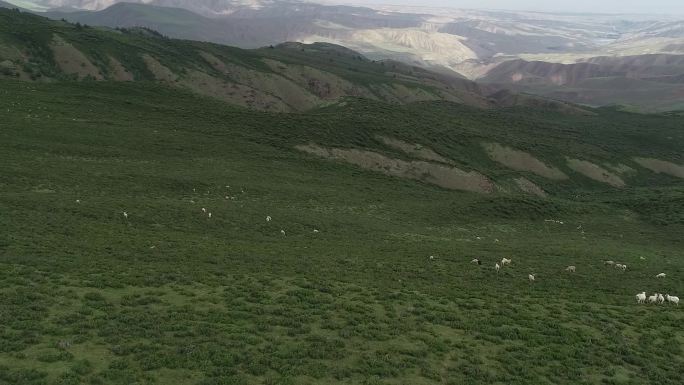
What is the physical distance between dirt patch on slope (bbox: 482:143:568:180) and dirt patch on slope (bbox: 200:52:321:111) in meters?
80.7

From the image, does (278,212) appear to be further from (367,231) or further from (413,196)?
(413,196)

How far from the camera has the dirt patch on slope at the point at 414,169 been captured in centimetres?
9225

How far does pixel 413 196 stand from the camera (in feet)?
257

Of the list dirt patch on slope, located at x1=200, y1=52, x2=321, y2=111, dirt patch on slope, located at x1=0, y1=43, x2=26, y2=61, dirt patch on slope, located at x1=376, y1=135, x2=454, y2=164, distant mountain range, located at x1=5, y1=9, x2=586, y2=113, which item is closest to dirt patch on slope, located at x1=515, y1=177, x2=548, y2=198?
dirt patch on slope, located at x1=376, y1=135, x2=454, y2=164

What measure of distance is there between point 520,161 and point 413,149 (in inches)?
1237

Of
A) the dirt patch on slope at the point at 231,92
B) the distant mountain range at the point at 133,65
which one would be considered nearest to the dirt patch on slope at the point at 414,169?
the distant mountain range at the point at 133,65

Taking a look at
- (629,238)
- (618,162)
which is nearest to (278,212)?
(629,238)

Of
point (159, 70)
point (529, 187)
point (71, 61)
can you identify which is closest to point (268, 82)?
point (159, 70)

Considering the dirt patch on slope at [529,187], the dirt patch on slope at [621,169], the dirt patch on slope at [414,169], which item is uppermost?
the dirt patch on slope at [621,169]

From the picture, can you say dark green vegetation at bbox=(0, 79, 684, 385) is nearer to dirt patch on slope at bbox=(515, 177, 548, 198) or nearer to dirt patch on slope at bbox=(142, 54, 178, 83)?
dirt patch on slope at bbox=(515, 177, 548, 198)

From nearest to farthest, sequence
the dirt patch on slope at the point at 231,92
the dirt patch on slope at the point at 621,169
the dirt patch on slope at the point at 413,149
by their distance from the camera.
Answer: the dirt patch on slope at the point at 413,149
the dirt patch on slope at the point at 621,169
the dirt patch on slope at the point at 231,92

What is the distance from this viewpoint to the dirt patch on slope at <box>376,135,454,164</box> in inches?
4072

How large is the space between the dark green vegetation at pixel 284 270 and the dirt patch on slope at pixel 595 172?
3015cm

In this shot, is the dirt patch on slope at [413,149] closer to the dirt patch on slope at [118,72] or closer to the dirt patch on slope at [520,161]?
the dirt patch on slope at [520,161]
